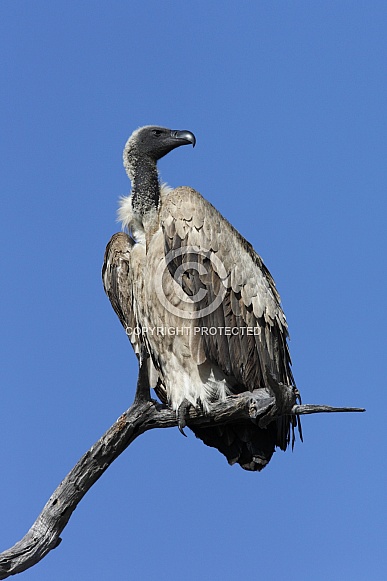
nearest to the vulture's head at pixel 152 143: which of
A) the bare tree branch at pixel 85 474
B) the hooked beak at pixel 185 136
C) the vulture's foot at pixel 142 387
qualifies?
the hooked beak at pixel 185 136

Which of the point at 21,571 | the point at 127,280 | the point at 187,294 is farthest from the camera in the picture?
the point at 127,280

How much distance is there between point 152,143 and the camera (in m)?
9.39

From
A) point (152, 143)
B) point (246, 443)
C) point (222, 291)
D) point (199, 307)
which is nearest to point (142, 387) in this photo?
point (199, 307)

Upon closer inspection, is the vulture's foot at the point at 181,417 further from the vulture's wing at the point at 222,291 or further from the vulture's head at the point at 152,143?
the vulture's head at the point at 152,143

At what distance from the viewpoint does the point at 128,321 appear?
30.6ft

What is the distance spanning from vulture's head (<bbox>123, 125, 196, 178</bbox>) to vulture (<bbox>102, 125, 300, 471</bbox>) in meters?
0.12

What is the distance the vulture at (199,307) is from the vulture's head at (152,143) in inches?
4.7

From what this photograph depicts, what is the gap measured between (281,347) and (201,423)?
1.08m

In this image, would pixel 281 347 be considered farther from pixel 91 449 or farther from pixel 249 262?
A: pixel 91 449

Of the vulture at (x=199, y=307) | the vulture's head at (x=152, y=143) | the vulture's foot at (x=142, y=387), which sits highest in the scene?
the vulture's head at (x=152, y=143)

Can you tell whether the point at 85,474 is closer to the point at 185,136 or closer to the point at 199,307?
the point at 199,307

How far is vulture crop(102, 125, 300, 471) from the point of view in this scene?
8609mm

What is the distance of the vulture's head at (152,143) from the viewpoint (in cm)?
934

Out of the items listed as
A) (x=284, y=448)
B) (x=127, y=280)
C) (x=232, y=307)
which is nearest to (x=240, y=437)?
(x=284, y=448)
